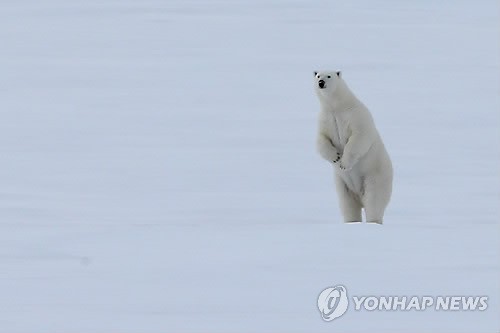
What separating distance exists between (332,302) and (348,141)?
2.21 m

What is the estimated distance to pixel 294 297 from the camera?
5746 mm

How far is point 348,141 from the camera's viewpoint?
770cm

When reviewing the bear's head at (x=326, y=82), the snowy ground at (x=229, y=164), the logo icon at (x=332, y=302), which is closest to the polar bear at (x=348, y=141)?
the bear's head at (x=326, y=82)

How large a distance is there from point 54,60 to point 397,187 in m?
8.52

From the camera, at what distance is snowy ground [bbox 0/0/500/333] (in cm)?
579

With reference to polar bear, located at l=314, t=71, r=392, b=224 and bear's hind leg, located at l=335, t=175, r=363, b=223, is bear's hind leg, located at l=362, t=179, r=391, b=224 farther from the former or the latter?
bear's hind leg, located at l=335, t=175, r=363, b=223

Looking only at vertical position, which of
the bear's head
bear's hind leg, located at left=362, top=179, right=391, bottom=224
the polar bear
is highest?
the bear's head

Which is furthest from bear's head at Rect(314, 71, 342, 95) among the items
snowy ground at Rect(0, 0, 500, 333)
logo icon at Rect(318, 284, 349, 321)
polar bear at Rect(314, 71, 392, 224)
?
logo icon at Rect(318, 284, 349, 321)

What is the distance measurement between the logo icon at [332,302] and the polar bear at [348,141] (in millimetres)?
2051

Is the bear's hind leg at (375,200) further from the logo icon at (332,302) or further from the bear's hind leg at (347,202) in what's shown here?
the logo icon at (332,302)

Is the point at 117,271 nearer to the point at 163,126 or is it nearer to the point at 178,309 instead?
the point at 178,309

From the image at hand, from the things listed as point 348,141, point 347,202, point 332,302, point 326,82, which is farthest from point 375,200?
point 332,302

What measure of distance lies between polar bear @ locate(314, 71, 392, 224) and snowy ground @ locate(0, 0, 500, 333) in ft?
1.70

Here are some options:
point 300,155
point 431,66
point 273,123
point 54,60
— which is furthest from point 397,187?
point 54,60
